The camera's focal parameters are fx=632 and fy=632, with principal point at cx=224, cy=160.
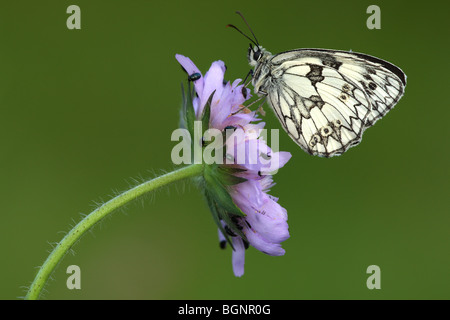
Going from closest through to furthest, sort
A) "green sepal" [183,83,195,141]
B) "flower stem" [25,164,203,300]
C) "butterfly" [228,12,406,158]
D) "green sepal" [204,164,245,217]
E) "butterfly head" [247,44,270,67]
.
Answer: "flower stem" [25,164,203,300] → "green sepal" [204,164,245,217] → "green sepal" [183,83,195,141] → "butterfly" [228,12,406,158] → "butterfly head" [247,44,270,67]

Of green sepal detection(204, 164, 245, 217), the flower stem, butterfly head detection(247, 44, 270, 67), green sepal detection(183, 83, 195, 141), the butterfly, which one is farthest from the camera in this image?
butterfly head detection(247, 44, 270, 67)

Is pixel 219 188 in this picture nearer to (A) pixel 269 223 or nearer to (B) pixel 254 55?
(A) pixel 269 223

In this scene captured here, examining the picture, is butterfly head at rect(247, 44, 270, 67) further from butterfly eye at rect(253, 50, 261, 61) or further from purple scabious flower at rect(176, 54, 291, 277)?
purple scabious flower at rect(176, 54, 291, 277)

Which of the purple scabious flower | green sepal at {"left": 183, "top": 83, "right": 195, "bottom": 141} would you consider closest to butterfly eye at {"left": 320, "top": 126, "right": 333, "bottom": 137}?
the purple scabious flower

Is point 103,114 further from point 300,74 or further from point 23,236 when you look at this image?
point 300,74

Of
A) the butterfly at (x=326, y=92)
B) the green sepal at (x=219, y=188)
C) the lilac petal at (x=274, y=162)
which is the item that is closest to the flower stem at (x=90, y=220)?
the green sepal at (x=219, y=188)

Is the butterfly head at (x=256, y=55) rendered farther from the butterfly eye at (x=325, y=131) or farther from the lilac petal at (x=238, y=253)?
the lilac petal at (x=238, y=253)

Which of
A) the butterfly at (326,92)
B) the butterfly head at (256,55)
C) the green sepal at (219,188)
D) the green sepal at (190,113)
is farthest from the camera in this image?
the butterfly head at (256,55)

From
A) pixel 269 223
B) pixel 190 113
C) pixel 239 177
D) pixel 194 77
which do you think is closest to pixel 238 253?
pixel 269 223
